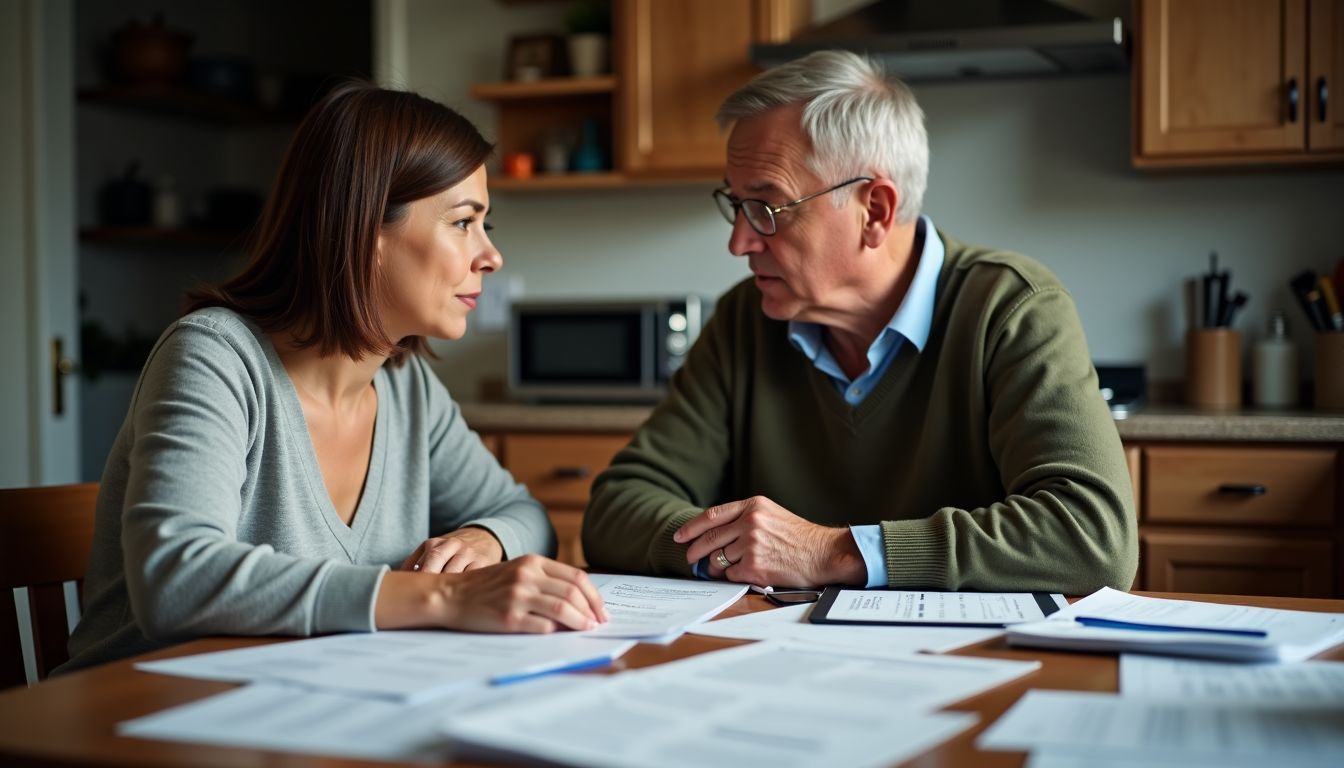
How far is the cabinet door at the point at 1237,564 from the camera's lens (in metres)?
2.54

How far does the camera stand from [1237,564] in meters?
2.59

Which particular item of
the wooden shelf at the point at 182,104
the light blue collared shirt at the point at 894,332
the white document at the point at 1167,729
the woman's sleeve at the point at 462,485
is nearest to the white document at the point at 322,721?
the white document at the point at 1167,729

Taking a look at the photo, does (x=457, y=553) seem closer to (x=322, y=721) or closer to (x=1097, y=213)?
(x=322, y=721)

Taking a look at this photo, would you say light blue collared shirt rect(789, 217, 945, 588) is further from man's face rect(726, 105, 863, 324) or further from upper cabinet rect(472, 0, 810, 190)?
upper cabinet rect(472, 0, 810, 190)

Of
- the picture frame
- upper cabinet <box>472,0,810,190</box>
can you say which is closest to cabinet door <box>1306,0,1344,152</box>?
upper cabinet <box>472,0,810,190</box>

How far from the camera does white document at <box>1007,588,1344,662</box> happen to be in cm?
98

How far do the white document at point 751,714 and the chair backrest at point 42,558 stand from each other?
82cm

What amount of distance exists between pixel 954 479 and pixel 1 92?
3023 millimetres

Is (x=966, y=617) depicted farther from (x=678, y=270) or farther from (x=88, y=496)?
(x=678, y=270)

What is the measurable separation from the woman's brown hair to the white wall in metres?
2.07

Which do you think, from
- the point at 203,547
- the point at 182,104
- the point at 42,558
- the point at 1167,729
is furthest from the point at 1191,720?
the point at 182,104

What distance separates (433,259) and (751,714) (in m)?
0.89

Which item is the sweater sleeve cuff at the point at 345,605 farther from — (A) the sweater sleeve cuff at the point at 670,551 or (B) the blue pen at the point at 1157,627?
(B) the blue pen at the point at 1157,627

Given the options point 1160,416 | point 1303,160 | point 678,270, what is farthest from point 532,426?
point 1303,160
